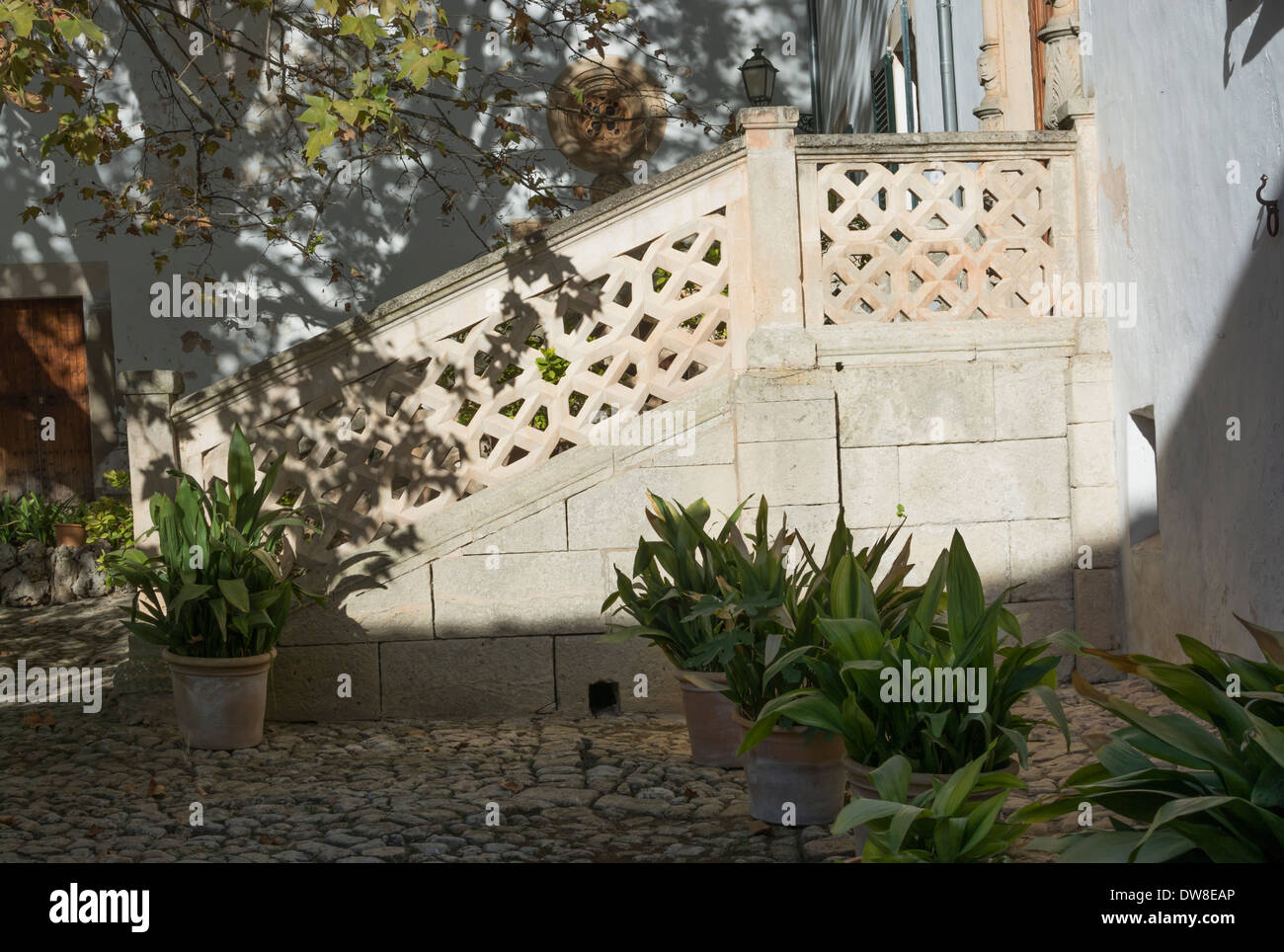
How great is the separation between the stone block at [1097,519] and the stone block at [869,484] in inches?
34.2

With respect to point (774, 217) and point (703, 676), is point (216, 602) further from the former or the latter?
point (774, 217)

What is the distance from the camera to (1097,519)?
6.25m

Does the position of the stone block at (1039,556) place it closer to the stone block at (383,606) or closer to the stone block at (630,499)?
the stone block at (630,499)

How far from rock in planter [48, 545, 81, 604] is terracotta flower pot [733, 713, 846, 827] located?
25.3ft

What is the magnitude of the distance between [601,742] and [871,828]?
269cm

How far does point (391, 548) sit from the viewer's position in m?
6.18

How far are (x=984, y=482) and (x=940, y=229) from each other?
124 centimetres

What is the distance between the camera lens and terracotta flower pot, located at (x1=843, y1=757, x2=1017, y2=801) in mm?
3518

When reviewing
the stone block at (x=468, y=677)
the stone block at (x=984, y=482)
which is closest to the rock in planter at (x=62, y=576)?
the stone block at (x=468, y=677)

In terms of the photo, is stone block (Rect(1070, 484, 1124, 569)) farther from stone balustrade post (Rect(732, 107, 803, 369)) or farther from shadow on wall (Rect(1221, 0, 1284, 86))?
shadow on wall (Rect(1221, 0, 1284, 86))

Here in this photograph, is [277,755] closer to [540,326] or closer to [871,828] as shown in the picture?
[540,326]

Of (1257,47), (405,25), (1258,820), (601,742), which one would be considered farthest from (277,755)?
(1257,47)

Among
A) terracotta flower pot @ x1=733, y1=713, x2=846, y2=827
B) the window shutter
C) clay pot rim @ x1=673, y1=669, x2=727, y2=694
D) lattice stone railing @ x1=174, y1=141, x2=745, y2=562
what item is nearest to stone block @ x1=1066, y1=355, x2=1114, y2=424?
lattice stone railing @ x1=174, y1=141, x2=745, y2=562

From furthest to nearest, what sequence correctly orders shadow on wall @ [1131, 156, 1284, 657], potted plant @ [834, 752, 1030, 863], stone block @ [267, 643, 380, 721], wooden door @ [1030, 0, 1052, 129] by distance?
wooden door @ [1030, 0, 1052, 129]
stone block @ [267, 643, 380, 721]
shadow on wall @ [1131, 156, 1284, 657]
potted plant @ [834, 752, 1030, 863]
